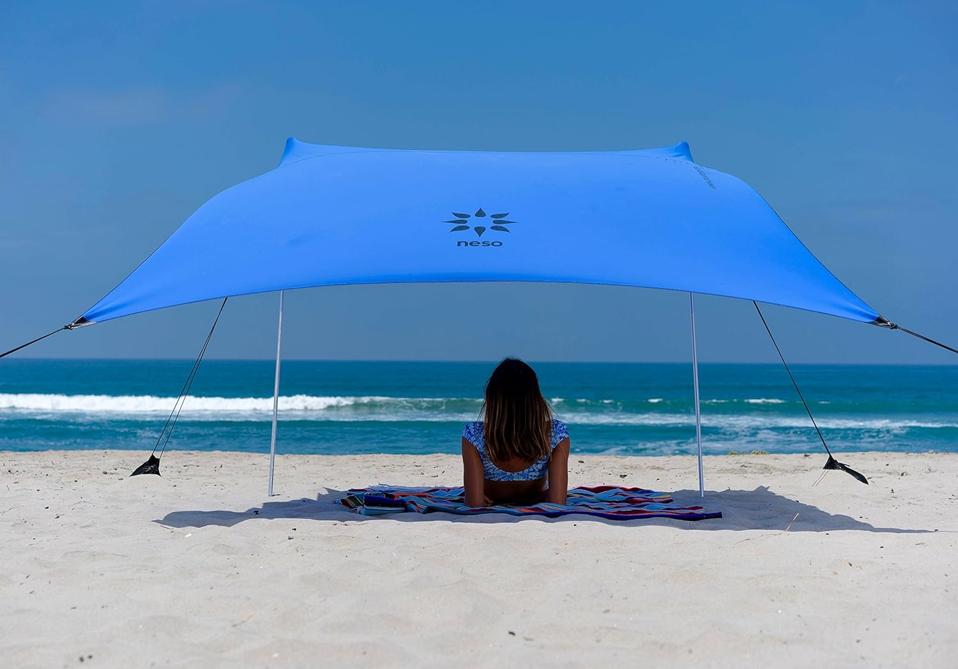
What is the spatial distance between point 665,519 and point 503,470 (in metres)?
0.84

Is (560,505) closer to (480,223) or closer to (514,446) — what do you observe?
(514,446)

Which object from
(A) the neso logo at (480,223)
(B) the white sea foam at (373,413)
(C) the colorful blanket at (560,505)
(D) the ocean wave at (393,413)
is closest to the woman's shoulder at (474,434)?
(C) the colorful blanket at (560,505)

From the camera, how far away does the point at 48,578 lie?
139 inches

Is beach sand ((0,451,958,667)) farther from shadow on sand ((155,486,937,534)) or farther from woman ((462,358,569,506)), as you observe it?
woman ((462,358,569,506))

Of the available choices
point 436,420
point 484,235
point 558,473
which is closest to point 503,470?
point 558,473

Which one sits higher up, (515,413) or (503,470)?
(515,413)

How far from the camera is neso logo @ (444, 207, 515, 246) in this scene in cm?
453

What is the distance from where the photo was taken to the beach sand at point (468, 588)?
2.71 meters

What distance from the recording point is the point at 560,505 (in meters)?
4.64

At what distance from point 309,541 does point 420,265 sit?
1371 mm

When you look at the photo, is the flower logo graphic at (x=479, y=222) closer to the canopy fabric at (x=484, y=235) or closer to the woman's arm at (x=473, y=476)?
the canopy fabric at (x=484, y=235)

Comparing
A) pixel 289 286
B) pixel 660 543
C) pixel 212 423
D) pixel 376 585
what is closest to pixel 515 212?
pixel 289 286

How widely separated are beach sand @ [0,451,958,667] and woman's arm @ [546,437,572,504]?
387 mm

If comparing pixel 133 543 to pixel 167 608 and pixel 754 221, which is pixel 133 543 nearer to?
pixel 167 608
